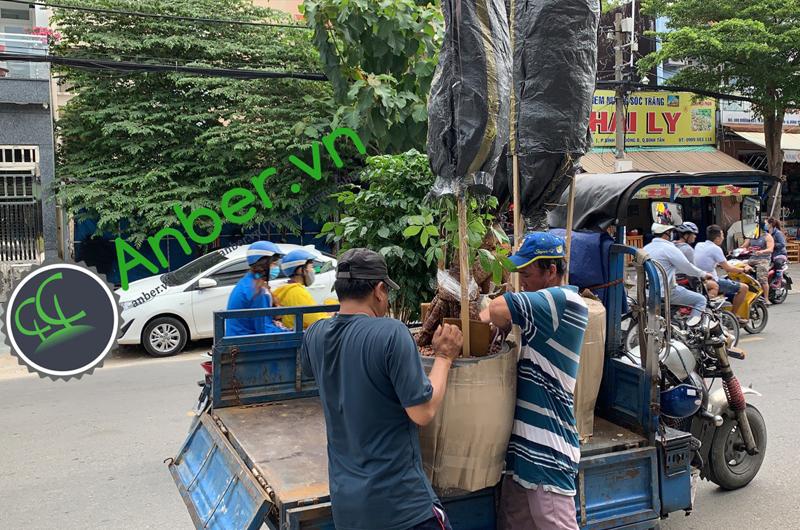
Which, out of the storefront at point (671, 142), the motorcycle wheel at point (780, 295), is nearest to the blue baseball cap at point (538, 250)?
the motorcycle wheel at point (780, 295)

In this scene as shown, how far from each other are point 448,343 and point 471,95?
3.60ft

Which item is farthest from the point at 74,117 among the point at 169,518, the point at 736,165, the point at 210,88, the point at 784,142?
the point at 784,142

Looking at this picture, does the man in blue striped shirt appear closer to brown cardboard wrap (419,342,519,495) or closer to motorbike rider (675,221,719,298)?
brown cardboard wrap (419,342,519,495)

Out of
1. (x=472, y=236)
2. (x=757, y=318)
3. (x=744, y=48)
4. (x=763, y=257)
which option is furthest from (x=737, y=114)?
(x=472, y=236)

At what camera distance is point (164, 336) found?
9922mm

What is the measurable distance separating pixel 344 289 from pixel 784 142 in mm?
23810

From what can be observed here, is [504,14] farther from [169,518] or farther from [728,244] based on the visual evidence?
[728,244]

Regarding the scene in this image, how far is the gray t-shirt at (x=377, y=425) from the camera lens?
2.36m

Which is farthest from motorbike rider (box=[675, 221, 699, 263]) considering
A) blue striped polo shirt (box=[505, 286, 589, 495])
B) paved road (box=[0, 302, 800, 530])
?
blue striped polo shirt (box=[505, 286, 589, 495])

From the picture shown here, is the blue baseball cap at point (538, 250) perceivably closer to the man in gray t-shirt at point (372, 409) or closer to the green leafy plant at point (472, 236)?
the green leafy plant at point (472, 236)

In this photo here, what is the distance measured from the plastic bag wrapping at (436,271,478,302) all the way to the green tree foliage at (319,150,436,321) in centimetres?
136

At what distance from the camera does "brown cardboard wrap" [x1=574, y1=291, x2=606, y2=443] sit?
3.44 m

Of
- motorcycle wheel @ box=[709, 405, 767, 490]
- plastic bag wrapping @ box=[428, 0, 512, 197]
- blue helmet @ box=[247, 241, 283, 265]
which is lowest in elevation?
motorcycle wheel @ box=[709, 405, 767, 490]

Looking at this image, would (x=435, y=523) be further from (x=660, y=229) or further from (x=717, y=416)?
(x=660, y=229)
